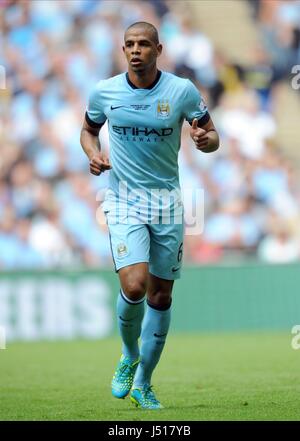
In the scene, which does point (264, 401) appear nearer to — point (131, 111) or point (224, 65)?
point (131, 111)

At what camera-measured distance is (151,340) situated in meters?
7.76

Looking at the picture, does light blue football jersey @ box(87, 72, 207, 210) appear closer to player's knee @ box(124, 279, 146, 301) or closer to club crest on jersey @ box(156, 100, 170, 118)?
club crest on jersey @ box(156, 100, 170, 118)

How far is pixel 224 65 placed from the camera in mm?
18328

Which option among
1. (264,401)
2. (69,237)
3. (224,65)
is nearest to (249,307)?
(69,237)

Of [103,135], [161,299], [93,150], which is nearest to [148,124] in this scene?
[93,150]

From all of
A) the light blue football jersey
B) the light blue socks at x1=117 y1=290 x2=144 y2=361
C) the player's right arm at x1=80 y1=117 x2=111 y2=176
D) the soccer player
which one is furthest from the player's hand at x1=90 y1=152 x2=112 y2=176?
the light blue socks at x1=117 y1=290 x2=144 y2=361

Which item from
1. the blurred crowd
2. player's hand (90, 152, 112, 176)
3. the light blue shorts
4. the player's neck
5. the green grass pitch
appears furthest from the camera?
the blurred crowd

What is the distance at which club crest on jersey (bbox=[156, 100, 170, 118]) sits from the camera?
747cm

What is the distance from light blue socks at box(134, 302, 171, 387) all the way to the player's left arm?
1.20 metres

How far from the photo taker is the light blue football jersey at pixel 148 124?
24.6 ft

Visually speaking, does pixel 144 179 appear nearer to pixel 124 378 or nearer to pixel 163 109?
pixel 163 109

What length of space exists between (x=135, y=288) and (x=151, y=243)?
0.49 meters

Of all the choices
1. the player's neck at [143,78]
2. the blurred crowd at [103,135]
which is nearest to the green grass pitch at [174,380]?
the blurred crowd at [103,135]

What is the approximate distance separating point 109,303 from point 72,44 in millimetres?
5497
